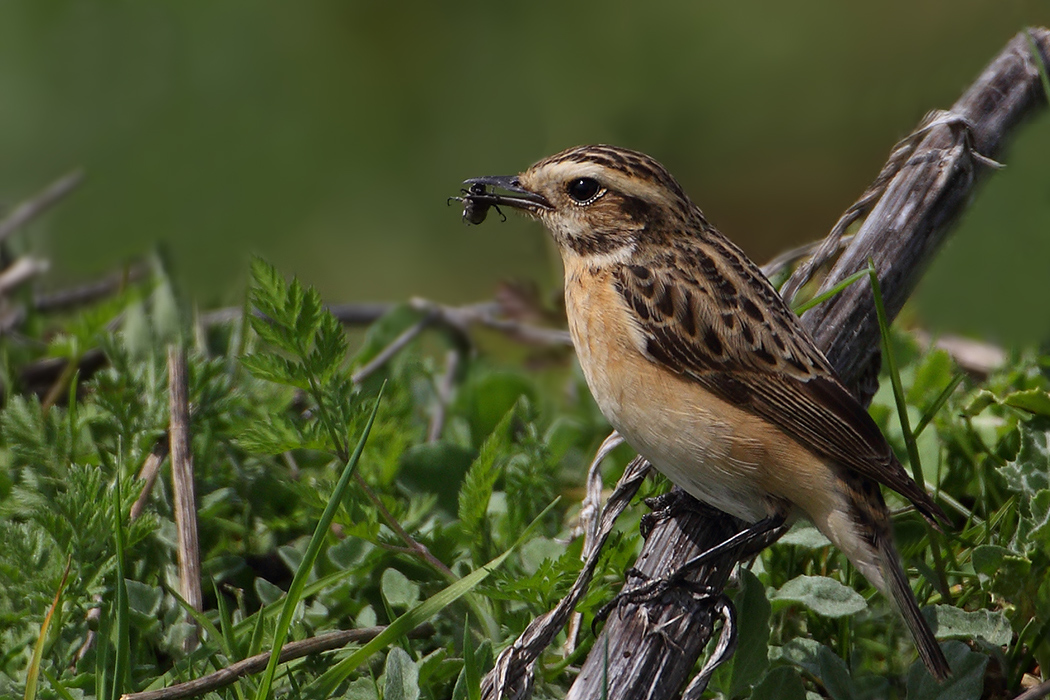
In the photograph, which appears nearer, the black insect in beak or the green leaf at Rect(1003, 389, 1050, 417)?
the green leaf at Rect(1003, 389, 1050, 417)

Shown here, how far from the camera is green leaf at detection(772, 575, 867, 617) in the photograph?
3617 millimetres

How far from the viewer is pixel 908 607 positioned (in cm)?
345

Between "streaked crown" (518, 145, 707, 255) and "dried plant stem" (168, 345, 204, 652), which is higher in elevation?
"streaked crown" (518, 145, 707, 255)

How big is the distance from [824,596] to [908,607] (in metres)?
0.30

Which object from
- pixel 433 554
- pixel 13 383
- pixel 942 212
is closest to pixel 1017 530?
pixel 942 212

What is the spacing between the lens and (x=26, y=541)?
3.73 metres

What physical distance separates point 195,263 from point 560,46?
4660mm

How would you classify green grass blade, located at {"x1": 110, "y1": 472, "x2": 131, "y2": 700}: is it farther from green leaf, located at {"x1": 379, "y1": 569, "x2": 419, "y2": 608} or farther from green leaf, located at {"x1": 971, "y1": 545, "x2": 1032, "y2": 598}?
green leaf, located at {"x1": 971, "y1": 545, "x2": 1032, "y2": 598}

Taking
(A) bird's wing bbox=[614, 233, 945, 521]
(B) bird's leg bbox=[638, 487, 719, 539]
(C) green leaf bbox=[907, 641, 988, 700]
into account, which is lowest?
(C) green leaf bbox=[907, 641, 988, 700]

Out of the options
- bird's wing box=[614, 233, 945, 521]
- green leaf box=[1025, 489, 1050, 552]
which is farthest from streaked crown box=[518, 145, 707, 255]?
green leaf box=[1025, 489, 1050, 552]

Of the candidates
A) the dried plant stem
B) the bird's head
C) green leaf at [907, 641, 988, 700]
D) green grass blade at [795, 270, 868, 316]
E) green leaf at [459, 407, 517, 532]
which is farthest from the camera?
the bird's head

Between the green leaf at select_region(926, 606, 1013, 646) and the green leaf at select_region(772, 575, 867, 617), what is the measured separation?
0.81ft

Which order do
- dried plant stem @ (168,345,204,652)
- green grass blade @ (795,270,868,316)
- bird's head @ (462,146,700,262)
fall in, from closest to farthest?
green grass blade @ (795,270,868,316) → dried plant stem @ (168,345,204,652) → bird's head @ (462,146,700,262)

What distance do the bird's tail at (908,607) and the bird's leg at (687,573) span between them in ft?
1.09
